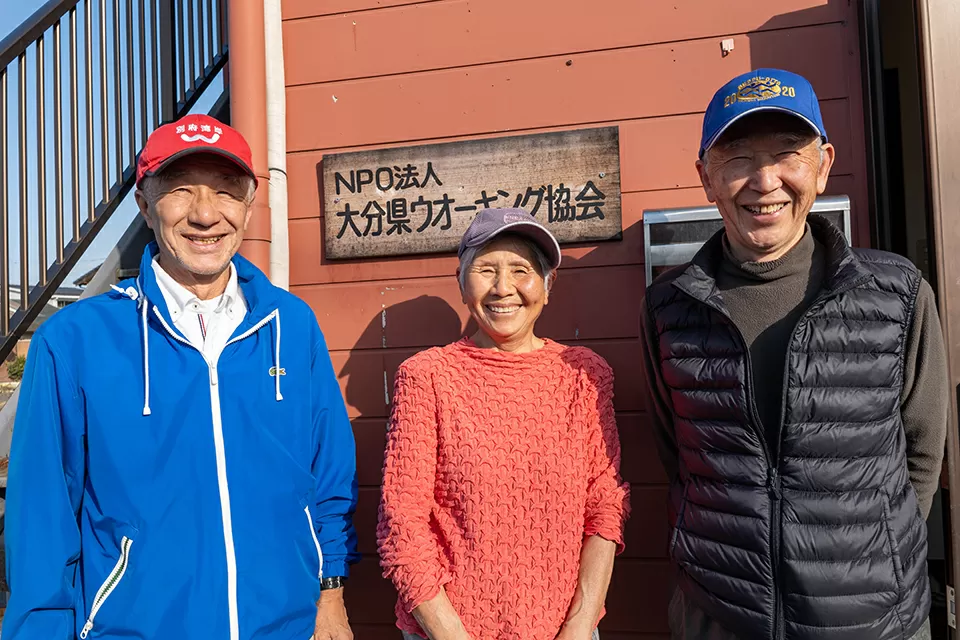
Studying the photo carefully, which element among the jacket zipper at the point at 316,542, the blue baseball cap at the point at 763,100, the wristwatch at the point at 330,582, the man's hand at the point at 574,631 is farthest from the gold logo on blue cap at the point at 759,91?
the wristwatch at the point at 330,582

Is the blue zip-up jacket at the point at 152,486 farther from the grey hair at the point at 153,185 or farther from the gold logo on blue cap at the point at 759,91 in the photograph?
the gold logo on blue cap at the point at 759,91

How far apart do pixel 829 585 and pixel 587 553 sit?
57 centimetres

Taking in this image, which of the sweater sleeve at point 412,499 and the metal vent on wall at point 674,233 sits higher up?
the metal vent on wall at point 674,233

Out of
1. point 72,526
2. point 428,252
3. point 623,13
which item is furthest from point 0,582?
point 623,13

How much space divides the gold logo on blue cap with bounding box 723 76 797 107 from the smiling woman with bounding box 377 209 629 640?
579 millimetres

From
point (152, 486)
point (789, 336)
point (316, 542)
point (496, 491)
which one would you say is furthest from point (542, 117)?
point (152, 486)

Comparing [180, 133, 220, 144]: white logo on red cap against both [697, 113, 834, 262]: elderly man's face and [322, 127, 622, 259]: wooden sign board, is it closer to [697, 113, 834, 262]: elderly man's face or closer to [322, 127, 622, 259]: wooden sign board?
[322, 127, 622, 259]: wooden sign board

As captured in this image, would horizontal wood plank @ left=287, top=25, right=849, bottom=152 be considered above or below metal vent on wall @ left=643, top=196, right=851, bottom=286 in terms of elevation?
above

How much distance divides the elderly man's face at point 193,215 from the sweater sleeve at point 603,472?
105 cm

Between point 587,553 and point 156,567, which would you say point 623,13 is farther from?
point 156,567

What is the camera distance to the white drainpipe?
246 centimetres

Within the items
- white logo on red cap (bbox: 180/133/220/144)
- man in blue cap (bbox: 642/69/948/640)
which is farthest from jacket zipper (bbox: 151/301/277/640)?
man in blue cap (bbox: 642/69/948/640)

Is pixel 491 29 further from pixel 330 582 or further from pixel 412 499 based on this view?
pixel 330 582

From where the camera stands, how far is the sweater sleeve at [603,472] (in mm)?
1725
